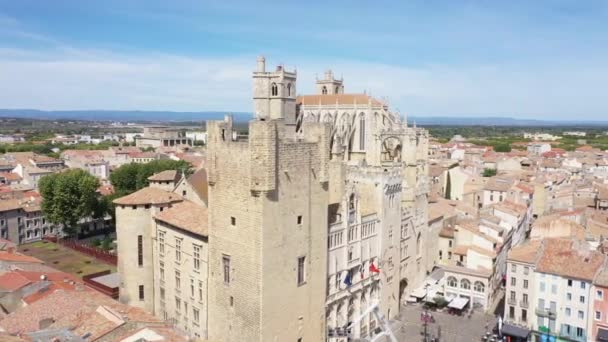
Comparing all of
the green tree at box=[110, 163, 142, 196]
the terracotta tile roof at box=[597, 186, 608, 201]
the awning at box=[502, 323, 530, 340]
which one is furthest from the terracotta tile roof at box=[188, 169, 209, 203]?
the terracotta tile roof at box=[597, 186, 608, 201]

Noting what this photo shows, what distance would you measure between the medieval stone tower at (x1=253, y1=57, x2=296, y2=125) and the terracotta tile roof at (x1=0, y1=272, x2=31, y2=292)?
43.9m

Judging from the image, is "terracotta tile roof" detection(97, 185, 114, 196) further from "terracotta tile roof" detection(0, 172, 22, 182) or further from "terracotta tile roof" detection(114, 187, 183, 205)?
"terracotta tile roof" detection(114, 187, 183, 205)

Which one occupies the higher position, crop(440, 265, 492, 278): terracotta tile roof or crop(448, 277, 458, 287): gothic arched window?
crop(440, 265, 492, 278): terracotta tile roof

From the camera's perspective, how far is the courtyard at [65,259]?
62.8 m

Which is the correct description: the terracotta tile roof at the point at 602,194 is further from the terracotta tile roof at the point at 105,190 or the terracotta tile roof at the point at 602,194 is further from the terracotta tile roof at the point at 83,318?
the terracotta tile roof at the point at 105,190

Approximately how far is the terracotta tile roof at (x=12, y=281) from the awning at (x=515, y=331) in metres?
39.5

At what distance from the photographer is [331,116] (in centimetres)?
7494

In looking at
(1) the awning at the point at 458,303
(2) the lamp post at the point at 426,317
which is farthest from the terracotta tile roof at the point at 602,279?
(2) the lamp post at the point at 426,317

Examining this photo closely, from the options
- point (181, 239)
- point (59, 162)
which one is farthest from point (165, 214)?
point (59, 162)

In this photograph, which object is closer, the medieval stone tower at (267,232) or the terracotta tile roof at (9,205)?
the medieval stone tower at (267,232)

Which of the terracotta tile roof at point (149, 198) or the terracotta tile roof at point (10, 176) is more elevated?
the terracotta tile roof at point (149, 198)

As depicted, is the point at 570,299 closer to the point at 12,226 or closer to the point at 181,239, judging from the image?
the point at 181,239

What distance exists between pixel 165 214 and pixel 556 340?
35.9m

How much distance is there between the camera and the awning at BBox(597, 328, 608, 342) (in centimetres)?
4017
